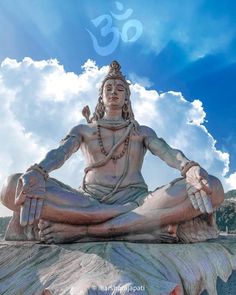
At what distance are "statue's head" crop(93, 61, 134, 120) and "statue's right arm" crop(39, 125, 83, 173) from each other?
1.20ft

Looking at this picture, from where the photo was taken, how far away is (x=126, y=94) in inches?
204

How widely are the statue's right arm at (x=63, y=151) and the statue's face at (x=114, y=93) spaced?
43 centimetres

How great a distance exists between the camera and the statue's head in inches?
201

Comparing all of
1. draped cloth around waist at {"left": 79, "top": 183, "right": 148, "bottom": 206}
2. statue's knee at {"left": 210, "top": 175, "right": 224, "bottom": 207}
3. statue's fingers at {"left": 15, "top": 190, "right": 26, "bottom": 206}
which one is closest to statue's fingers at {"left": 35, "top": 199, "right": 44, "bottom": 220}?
statue's fingers at {"left": 15, "top": 190, "right": 26, "bottom": 206}

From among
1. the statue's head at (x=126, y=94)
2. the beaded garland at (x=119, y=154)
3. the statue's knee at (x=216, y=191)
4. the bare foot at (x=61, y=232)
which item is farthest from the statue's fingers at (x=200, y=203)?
the statue's head at (x=126, y=94)

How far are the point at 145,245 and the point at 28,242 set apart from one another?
105 cm

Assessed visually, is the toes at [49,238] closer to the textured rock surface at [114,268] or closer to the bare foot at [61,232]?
the bare foot at [61,232]

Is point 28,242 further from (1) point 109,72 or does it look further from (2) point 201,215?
(1) point 109,72

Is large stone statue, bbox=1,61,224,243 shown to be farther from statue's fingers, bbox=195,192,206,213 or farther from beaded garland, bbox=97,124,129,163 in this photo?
beaded garland, bbox=97,124,129,163

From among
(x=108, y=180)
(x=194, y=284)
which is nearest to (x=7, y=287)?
(x=194, y=284)

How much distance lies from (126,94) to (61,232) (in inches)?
74.8

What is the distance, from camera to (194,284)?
3301 mm

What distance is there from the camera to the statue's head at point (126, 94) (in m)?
5.10

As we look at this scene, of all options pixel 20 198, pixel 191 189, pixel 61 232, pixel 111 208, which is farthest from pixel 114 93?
pixel 20 198
